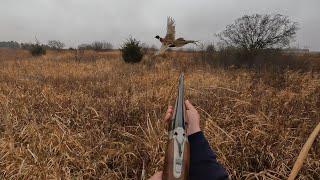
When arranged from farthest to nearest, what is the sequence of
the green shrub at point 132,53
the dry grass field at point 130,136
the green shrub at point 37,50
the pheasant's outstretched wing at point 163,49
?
the green shrub at point 37,50 → the green shrub at point 132,53 → the dry grass field at point 130,136 → the pheasant's outstretched wing at point 163,49

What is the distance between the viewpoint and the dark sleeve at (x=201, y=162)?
0.83 metres

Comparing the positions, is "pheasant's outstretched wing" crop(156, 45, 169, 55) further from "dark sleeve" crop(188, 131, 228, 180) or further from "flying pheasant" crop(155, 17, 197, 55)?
"dark sleeve" crop(188, 131, 228, 180)

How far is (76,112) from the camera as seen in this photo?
374cm

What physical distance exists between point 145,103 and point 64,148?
1357 millimetres

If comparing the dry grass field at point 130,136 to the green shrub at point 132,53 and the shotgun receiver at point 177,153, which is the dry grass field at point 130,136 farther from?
the green shrub at point 132,53

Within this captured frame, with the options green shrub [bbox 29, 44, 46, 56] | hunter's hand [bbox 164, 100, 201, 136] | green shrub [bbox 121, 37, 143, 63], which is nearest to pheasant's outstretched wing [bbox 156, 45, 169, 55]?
hunter's hand [bbox 164, 100, 201, 136]

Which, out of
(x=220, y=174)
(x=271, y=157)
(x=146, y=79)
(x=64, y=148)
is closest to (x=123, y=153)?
(x=64, y=148)

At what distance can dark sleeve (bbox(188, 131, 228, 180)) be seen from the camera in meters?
0.83

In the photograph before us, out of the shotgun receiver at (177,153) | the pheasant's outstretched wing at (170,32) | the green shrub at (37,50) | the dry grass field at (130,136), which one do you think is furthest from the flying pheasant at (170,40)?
the green shrub at (37,50)

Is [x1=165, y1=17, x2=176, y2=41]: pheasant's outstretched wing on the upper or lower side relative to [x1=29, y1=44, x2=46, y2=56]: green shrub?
lower

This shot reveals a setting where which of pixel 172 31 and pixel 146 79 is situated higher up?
pixel 172 31

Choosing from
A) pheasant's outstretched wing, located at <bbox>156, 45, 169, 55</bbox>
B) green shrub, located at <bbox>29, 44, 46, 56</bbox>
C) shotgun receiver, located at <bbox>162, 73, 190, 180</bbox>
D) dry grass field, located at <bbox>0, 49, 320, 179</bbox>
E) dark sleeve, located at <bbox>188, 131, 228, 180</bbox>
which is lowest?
dry grass field, located at <bbox>0, 49, 320, 179</bbox>

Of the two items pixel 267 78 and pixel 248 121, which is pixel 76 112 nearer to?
pixel 248 121

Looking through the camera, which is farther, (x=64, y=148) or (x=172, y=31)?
(x=64, y=148)
